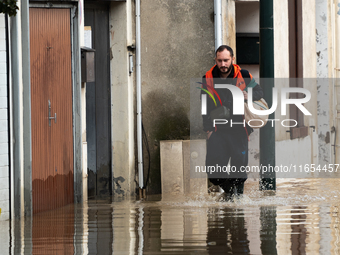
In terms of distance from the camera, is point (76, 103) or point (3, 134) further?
point (76, 103)

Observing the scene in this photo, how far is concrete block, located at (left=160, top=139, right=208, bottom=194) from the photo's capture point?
9.12 m

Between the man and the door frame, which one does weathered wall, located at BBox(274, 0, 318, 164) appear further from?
the door frame

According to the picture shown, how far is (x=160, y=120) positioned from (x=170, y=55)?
998 millimetres

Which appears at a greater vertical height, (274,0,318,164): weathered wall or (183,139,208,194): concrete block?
(274,0,318,164): weathered wall

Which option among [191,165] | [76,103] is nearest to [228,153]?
[191,165]

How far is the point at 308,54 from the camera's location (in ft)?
46.0

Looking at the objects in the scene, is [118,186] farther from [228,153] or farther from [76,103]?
[228,153]

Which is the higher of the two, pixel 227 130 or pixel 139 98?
pixel 139 98

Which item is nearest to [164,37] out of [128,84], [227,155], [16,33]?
[128,84]

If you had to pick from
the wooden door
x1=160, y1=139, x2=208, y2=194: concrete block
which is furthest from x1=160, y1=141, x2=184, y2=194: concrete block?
the wooden door

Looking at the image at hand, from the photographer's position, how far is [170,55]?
9555 mm

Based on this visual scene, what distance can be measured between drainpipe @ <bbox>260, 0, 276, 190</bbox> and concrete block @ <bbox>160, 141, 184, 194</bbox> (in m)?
1.40

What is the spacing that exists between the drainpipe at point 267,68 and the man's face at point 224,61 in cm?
66

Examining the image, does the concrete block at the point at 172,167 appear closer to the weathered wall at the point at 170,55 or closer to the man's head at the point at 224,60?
the weathered wall at the point at 170,55
